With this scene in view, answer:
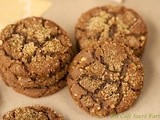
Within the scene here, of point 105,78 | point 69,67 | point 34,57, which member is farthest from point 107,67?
point 34,57

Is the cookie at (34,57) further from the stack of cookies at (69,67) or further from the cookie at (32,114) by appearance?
the cookie at (32,114)

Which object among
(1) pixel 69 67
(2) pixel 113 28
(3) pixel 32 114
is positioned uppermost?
(2) pixel 113 28

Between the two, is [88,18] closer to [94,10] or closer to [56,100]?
[94,10]

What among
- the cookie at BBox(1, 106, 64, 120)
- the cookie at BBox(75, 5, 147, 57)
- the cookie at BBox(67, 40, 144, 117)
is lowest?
the cookie at BBox(1, 106, 64, 120)

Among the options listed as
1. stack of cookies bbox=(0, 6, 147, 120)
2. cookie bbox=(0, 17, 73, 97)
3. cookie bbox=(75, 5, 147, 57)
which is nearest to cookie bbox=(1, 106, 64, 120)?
stack of cookies bbox=(0, 6, 147, 120)

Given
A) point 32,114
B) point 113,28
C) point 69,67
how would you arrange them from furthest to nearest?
1. point 113,28
2. point 69,67
3. point 32,114

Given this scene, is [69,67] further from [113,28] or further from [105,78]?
[113,28]

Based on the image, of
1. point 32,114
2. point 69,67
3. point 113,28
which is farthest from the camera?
point 113,28

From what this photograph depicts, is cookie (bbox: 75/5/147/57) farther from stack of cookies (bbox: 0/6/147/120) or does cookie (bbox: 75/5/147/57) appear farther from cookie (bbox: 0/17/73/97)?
cookie (bbox: 0/17/73/97)
